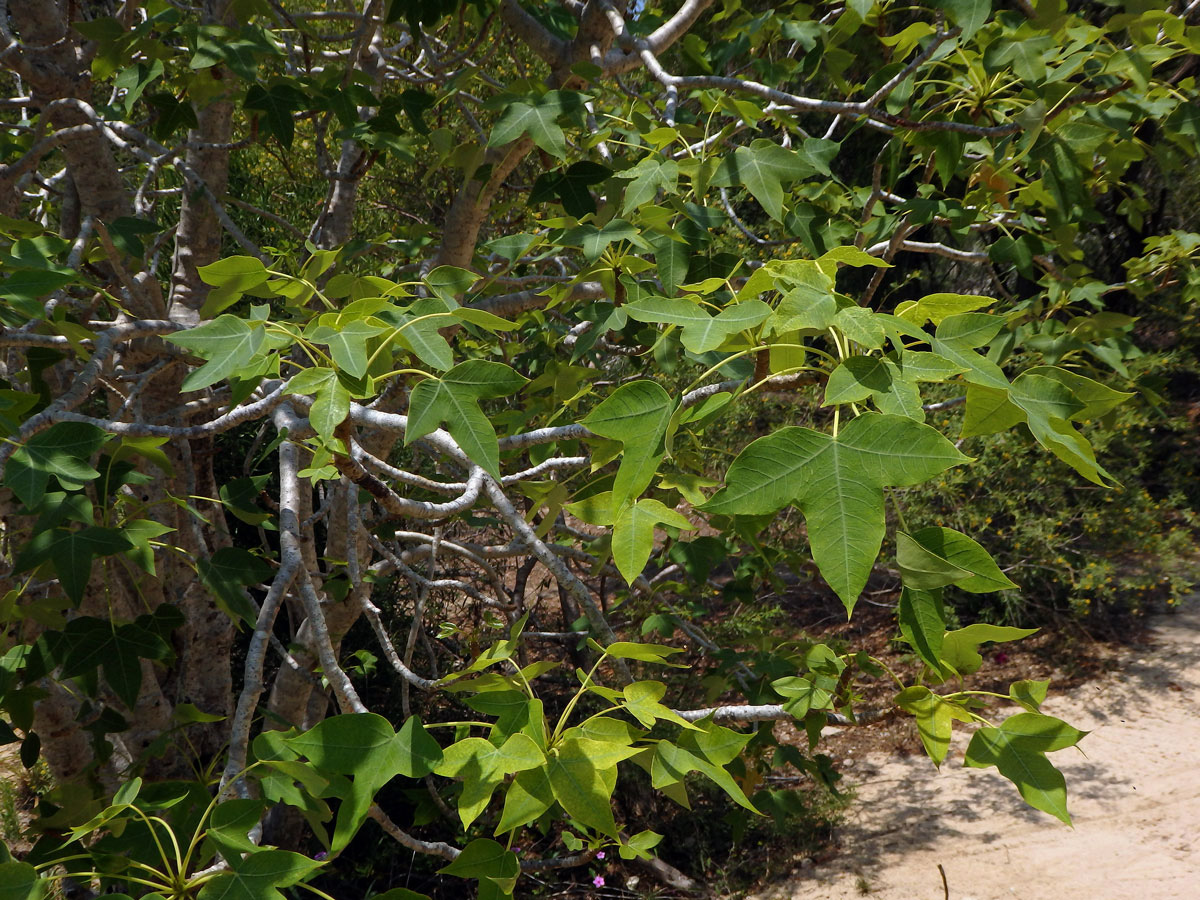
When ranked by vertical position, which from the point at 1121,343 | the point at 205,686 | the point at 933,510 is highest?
the point at 1121,343

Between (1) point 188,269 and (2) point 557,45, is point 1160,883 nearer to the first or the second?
(2) point 557,45

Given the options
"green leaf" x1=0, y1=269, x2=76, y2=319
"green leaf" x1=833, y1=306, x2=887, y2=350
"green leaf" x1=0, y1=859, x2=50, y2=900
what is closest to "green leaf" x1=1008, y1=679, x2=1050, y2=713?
"green leaf" x1=833, y1=306, x2=887, y2=350

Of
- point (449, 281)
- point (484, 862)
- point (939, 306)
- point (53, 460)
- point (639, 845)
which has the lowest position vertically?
point (639, 845)

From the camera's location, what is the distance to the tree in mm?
768

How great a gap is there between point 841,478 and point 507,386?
388mm

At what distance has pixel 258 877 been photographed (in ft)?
2.69

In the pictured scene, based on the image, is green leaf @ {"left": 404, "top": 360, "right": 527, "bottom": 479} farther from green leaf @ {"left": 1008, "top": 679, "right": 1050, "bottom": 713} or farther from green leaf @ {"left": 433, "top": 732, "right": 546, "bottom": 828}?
green leaf @ {"left": 1008, "top": 679, "right": 1050, "bottom": 713}

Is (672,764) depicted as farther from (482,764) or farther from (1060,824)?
(1060,824)

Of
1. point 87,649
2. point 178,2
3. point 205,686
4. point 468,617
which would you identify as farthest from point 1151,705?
point 178,2

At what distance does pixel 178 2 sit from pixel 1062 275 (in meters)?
2.87

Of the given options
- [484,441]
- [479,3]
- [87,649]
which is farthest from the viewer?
[479,3]

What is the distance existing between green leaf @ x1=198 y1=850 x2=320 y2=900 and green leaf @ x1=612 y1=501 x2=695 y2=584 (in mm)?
445

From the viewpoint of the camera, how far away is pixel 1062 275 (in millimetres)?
2354

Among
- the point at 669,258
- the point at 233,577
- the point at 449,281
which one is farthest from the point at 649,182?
the point at 233,577
